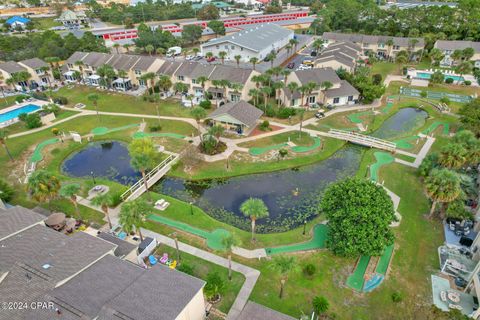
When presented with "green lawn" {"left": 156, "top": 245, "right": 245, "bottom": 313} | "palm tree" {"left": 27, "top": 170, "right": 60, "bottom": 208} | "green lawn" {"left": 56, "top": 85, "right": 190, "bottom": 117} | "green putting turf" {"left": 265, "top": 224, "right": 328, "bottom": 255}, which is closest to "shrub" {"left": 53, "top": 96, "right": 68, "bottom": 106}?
"green lawn" {"left": 56, "top": 85, "right": 190, "bottom": 117}

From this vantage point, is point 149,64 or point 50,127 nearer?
point 50,127

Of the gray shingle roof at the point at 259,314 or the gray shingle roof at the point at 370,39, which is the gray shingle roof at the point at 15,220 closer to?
the gray shingle roof at the point at 259,314

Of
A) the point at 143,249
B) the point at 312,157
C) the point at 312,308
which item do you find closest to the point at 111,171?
the point at 143,249

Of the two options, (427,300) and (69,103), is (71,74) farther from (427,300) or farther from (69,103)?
(427,300)

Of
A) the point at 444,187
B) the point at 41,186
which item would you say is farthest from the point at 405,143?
the point at 41,186

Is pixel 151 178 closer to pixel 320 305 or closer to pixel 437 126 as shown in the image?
pixel 320 305

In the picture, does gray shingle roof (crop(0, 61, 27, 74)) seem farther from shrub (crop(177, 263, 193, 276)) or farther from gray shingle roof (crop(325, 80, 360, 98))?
gray shingle roof (crop(325, 80, 360, 98))
